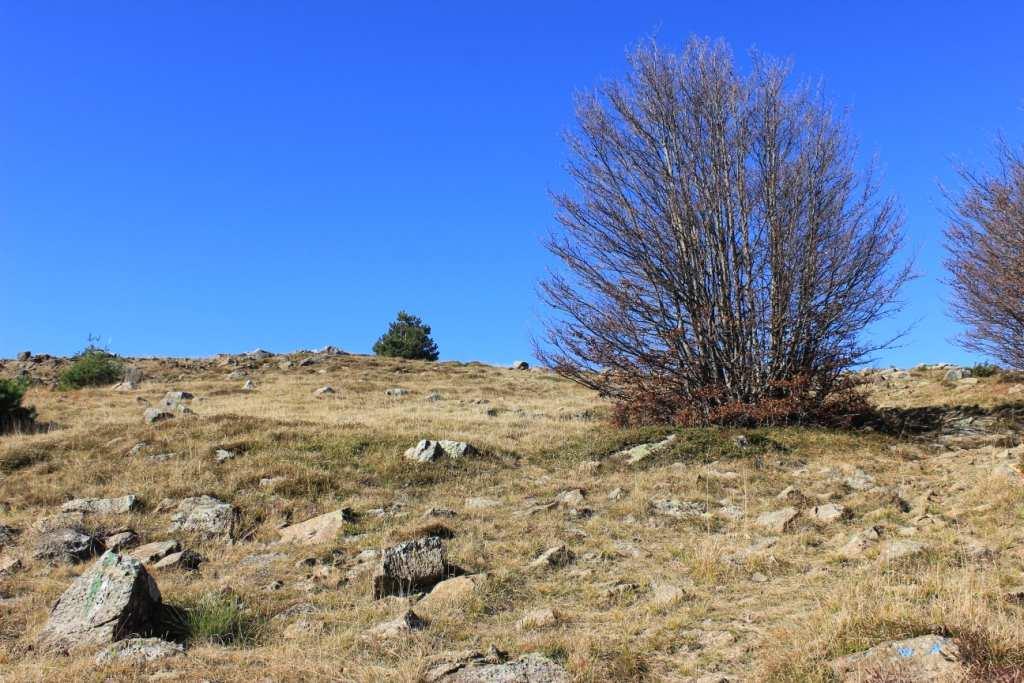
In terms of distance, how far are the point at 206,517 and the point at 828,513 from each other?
799 cm

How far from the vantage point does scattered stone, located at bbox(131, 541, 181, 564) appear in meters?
8.95

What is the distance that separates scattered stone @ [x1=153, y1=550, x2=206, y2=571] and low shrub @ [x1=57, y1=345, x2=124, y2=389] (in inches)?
826

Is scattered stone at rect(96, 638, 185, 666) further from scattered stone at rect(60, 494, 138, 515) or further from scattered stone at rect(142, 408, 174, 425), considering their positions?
scattered stone at rect(142, 408, 174, 425)

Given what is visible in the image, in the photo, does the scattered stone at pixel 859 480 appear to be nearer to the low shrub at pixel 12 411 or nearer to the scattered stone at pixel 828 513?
the scattered stone at pixel 828 513

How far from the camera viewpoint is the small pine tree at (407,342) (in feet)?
123

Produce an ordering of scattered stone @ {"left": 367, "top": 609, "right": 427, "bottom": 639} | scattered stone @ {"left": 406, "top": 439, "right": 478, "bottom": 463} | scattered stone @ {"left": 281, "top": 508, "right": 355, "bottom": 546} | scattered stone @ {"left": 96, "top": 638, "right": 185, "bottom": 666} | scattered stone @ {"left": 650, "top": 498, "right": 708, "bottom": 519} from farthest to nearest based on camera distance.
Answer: scattered stone @ {"left": 406, "top": 439, "right": 478, "bottom": 463}
scattered stone @ {"left": 650, "top": 498, "right": 708, "bottom": 519}
scattered stone @ {"left": 281, "top": 508, "right": 355, "bottom": 546}
scattered stone @ {"left": 367, "top": 609, "right": 427, "bottom": 639}
scattered stone @ {"left": 96, "top": 638, "right": 185, "bottom": 666}

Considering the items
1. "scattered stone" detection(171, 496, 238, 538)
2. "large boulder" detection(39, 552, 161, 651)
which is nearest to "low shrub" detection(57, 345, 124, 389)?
"scattered stone" detection(171, 496, 238, 538)

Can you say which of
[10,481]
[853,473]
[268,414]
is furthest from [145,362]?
[853,473]

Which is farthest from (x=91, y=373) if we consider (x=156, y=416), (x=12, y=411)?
(x=156, y=416)

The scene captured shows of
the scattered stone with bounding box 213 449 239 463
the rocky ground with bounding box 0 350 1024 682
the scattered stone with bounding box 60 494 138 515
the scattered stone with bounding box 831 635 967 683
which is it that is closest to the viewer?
the scattered stone with bounding box 831 635 967 683

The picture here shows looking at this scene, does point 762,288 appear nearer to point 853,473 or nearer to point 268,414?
point 853,473

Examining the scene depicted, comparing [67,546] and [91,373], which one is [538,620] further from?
[91,373]

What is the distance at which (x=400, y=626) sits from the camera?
6.25 meters

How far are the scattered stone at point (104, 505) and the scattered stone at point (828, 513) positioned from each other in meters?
9.18
